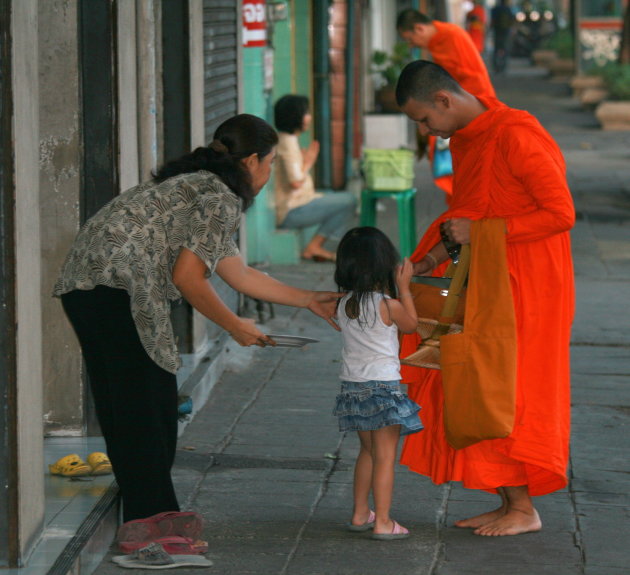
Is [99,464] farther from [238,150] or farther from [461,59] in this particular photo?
[461,59]

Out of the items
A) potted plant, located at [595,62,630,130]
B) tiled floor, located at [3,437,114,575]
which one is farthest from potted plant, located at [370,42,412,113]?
tiled floor, located at [3,437,114,575]

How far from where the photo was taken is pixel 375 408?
4.85 metres

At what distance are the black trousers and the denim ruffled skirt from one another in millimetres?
612

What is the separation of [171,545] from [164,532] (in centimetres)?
5

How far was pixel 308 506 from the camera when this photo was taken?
549cm

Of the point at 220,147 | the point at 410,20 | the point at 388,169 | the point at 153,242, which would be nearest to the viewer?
the point at 153,242

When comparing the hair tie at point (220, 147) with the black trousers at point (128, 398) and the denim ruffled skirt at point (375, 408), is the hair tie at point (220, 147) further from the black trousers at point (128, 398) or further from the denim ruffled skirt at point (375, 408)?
the denim ruffled skirt at point (375, 408)

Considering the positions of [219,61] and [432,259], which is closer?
[432,259]

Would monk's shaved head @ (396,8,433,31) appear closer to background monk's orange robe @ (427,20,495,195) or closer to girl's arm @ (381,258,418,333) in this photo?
background monk's orange robe @ (427,20,495,195)

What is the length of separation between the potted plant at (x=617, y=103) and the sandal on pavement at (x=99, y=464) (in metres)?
19.3

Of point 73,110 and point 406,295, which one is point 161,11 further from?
point 406,295

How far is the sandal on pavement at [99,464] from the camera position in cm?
546

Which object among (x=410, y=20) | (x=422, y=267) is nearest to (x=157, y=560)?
(x=422, y=267)

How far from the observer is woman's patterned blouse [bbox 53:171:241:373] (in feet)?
15.0
